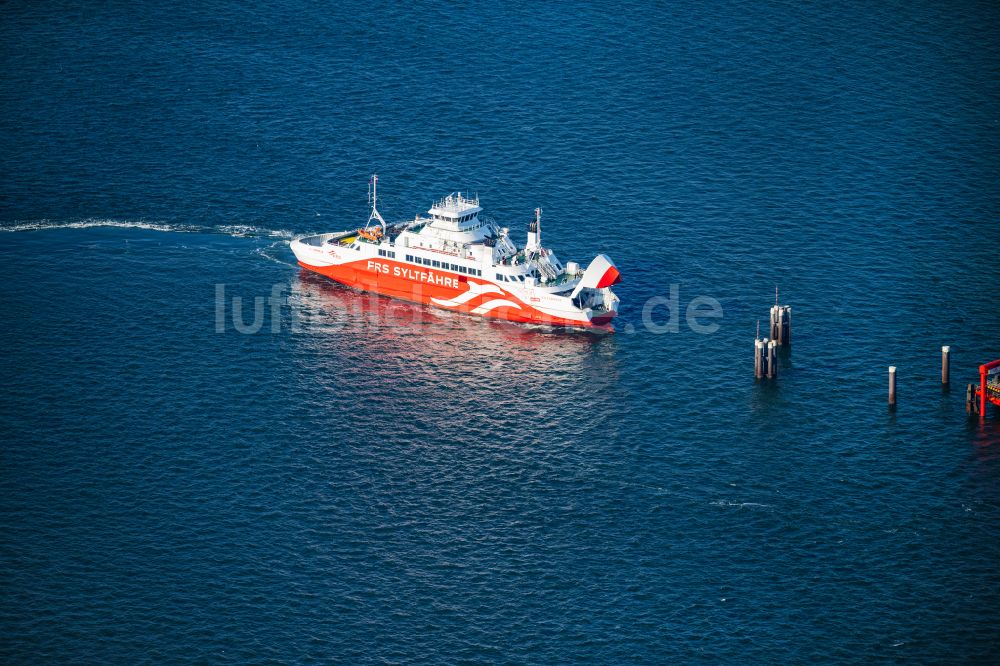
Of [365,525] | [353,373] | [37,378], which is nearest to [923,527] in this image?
[365,525]

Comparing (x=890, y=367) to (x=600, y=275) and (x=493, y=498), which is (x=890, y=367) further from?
(x=493, y=498)

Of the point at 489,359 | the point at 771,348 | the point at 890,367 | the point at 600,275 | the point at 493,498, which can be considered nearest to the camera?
the point at 493,498

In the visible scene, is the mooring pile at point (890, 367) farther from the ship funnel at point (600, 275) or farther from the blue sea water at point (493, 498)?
the ship funnel at point (600, 275)

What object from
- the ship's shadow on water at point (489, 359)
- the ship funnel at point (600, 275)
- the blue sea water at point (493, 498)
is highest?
the ship funnel at point (600, 275)

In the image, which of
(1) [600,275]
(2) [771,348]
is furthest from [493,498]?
(1) [600,275]

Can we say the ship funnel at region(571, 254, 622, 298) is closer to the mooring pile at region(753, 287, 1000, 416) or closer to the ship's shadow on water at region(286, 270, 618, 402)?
the ship's shadow on water at region(286, 270, 618, 402)

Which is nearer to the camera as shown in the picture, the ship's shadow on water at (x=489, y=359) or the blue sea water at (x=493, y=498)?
the blue sea water at (x=493, y=498)

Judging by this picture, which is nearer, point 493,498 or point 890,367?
point 493,498

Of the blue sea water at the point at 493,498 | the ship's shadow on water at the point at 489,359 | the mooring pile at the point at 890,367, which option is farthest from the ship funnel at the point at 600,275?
the mooring pile at the point at 890,367

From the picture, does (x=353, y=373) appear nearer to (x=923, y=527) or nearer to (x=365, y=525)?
(x=365, y=525)
